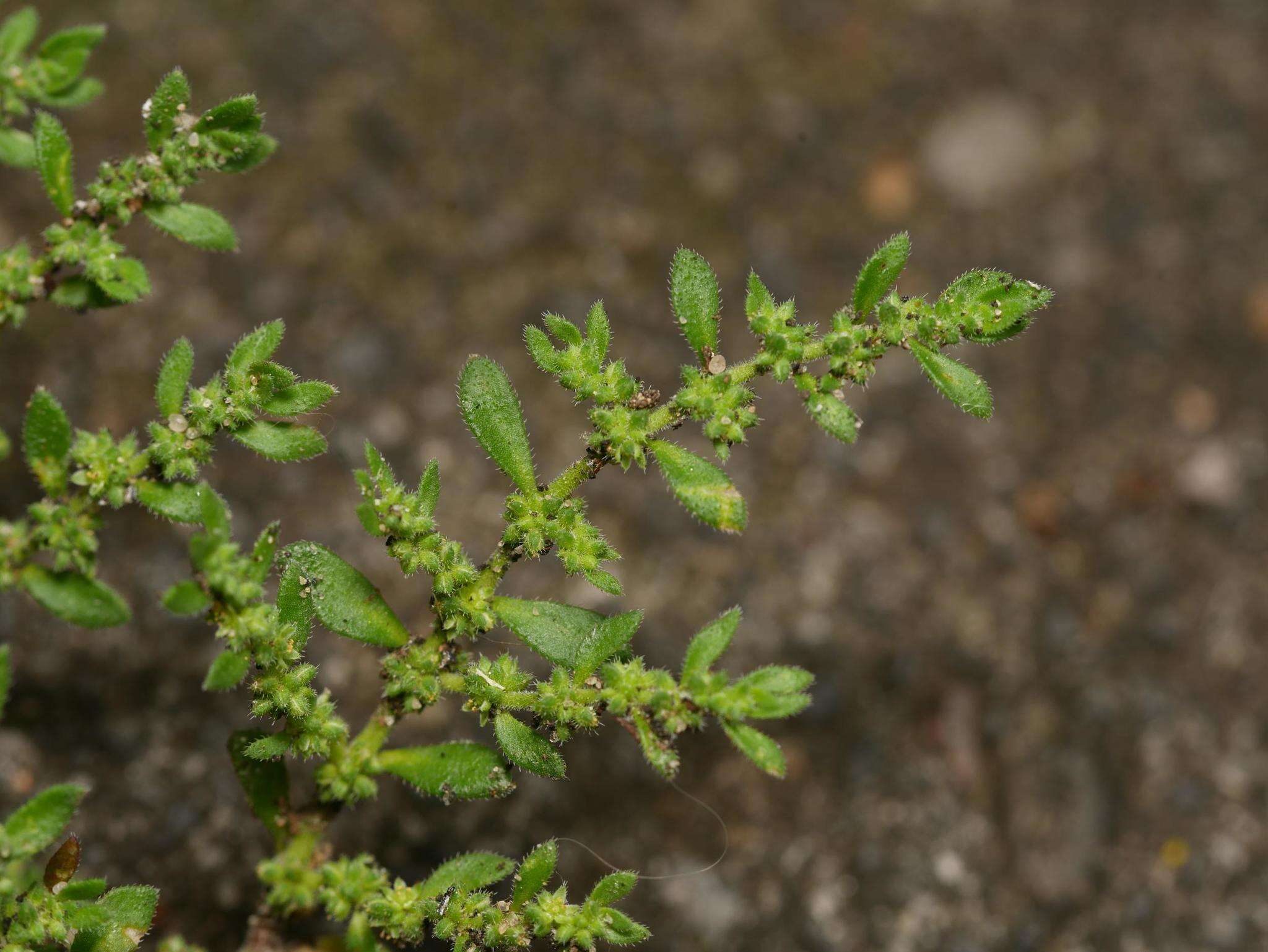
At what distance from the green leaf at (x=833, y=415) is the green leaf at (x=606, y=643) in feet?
1.53

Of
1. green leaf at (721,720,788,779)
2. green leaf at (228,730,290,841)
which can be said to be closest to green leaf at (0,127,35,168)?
green leaf at (228,730,290,841)

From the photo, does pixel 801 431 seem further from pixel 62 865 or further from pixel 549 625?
pixel 62 865

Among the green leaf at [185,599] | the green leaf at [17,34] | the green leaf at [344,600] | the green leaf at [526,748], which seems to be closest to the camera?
the green leaf at [185,599]

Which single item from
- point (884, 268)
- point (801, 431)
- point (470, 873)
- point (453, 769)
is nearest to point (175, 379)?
point (453, 769)

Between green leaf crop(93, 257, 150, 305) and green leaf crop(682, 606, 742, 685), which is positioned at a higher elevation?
green leaf crop(93, 257, 150, 305)

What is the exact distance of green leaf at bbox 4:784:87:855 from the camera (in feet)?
6.40

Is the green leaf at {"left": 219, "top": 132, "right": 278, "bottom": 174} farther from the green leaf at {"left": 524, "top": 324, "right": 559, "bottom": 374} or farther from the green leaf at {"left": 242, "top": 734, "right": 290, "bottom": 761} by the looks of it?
the green leaf at {"left": 242, "top": 734, "right": 290, "bottom": 761}

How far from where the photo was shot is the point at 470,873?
2.24m

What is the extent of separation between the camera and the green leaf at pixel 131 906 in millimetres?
2135

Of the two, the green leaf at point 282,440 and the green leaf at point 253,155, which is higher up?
the green leaf at point 253,155

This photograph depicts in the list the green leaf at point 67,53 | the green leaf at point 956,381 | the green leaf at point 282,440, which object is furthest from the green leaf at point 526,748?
the green leaf at point 67,53

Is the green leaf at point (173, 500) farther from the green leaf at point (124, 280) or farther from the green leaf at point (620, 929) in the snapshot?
the green leaf at point (620, 929)

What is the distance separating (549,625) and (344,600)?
1.29 ft

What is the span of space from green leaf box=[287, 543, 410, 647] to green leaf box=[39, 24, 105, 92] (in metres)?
1.11
